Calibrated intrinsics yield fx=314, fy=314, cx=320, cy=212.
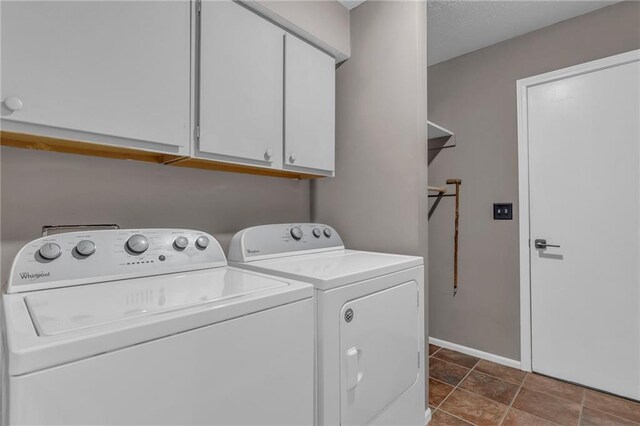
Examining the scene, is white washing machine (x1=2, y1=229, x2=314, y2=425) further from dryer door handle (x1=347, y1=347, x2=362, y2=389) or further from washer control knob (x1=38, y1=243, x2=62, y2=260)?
dryer door handle (x1=347, y1=347, x2=362, y2=389)

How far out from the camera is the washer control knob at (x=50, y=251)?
963 mm

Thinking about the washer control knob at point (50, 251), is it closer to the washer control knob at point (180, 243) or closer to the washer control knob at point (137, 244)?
the washer control knob at point (137, 244)

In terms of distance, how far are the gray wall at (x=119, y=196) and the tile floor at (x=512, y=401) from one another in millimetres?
1614

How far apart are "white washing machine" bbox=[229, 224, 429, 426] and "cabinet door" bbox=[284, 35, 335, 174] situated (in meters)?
0.41

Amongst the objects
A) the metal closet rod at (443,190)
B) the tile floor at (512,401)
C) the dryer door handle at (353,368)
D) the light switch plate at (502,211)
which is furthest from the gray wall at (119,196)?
the light switch plate at (502,211)

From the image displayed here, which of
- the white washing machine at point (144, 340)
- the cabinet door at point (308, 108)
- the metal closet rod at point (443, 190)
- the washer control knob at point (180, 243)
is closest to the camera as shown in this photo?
the white washing machine at point (144, 340)

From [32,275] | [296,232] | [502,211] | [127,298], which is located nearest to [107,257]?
[32,275]

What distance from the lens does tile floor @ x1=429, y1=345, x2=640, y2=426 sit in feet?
5.98

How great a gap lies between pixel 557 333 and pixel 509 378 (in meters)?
0.47

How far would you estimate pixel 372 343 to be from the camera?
1175mm

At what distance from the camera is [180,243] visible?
1.25 metres

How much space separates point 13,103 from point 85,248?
18.0 inches

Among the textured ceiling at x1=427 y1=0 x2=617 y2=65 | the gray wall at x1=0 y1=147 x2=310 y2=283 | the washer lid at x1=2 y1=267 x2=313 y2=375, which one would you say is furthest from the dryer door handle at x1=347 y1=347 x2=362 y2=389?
the textured ceiling at x1=427 y1=0 x2=617 y2=65

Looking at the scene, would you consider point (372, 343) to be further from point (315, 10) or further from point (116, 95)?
point (315, 10)
